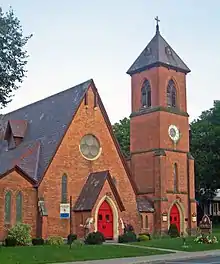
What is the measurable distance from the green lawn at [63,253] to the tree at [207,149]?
39.9 meters

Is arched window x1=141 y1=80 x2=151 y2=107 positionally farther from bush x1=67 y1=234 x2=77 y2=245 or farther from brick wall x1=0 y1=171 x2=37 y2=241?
bush x1=67 y1=234 x2=77 y2=245

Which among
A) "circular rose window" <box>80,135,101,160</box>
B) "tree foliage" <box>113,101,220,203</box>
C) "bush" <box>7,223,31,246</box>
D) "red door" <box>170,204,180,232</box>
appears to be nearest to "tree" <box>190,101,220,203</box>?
"tree foliage" <box>113,101,220,203</box>

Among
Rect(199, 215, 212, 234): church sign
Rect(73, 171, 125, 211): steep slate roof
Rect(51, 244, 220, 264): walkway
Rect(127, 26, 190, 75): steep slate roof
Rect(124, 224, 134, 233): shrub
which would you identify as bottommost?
Rect(51, 244, 220, 264): walkway

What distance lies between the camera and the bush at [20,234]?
36312 millimetres

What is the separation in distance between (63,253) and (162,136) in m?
26.6

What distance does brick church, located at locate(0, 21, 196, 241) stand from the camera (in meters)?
40.6

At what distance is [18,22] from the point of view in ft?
85.2

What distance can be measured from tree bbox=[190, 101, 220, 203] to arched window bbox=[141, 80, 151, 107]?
18419mm

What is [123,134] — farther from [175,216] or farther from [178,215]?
[175,216]

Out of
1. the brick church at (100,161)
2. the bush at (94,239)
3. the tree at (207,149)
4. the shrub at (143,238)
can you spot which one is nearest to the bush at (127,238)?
the shrub at (143,238)

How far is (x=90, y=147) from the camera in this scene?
45.1 m

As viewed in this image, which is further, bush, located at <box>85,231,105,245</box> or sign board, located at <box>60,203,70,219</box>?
sign board, located at <box>60,203,70,219</box>

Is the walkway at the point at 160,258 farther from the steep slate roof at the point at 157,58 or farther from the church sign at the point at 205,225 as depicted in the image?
the steep slate roof at the point at 157,58

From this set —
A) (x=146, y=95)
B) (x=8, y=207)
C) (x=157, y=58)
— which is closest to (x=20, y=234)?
(x=8, y=207)
